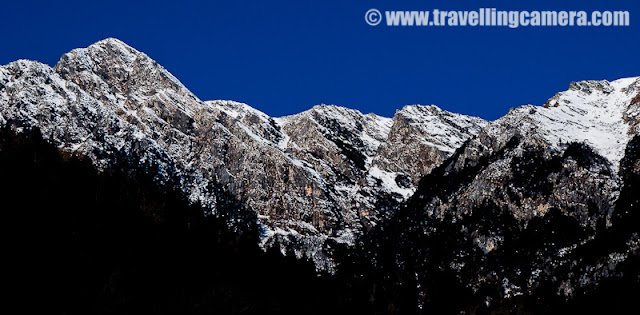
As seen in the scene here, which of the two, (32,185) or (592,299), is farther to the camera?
(592,299)

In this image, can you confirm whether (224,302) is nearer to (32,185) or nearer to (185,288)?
(185,288)

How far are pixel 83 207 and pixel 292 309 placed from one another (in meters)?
34.1

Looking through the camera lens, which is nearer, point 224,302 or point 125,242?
point 224,302

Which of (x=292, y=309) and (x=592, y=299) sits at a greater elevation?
(x=592, y=299)

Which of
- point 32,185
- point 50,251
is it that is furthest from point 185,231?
point 50,251

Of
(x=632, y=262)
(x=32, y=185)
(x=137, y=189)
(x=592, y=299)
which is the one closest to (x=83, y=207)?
(x=32, y=185)

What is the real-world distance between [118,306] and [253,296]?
32.2m

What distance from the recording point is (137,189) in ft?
406

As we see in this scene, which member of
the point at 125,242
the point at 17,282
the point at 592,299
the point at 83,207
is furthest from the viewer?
the point at 592,299

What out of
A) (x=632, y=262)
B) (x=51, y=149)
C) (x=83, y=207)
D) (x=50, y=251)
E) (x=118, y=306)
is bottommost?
(x=118, y=306)

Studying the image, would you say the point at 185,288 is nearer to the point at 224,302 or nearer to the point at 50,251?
the point at 224,302

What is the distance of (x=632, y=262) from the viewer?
160 meters

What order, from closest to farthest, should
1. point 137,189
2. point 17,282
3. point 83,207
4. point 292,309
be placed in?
point 17,282, point 83,207, point 292,309, point 137,189

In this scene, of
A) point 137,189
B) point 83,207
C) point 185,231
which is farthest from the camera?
point 137,189
